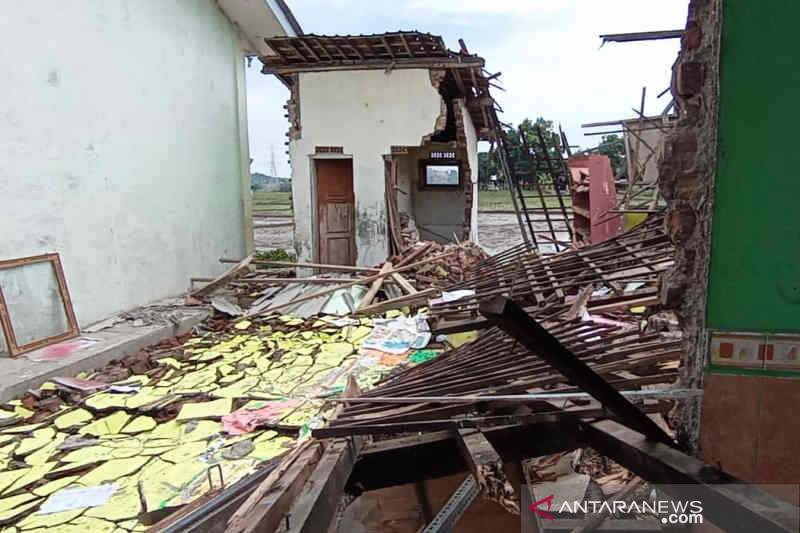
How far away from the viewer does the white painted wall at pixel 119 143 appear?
620cm

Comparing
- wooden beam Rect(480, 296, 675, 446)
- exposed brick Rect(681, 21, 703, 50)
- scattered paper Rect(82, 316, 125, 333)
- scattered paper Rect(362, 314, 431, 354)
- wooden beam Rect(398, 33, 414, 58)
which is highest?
wooden beam Rect(398, 33, 414, 58)

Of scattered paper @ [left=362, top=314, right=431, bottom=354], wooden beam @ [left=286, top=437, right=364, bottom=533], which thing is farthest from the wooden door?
wooden beam @ [left=286, top=437, right=364, bottom=533]

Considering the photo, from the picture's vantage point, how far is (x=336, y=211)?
10805 millimetres

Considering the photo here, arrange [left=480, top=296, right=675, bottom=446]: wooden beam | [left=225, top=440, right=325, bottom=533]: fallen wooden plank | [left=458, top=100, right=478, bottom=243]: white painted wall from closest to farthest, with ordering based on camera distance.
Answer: [left=480, top=296, right=675, bottom=446]: wooden beam
[left=225, top=440, right=325, bottom=533]: fallen wooden plank
[left=458, top=100, right=478, bottom=243]: white painted wall

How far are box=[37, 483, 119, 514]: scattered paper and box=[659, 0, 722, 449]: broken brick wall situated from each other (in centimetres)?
390

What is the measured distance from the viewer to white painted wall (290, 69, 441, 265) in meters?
9.62

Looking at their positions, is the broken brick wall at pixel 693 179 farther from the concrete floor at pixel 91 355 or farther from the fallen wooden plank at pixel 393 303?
the concrete floor at pixel 91 355

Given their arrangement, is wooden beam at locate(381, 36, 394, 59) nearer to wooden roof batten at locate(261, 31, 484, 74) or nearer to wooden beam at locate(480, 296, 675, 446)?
wooden roof batten at locate(261, 31, 484, 74)

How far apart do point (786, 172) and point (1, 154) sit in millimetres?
7692

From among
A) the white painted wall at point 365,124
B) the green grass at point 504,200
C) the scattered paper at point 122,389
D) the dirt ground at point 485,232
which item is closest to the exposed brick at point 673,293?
the scattered paper at point 122,389

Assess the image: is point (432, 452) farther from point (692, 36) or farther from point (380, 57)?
point (380, 57)

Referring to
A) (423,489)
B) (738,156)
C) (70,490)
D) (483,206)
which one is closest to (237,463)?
(70,490)

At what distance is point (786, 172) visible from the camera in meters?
1.34

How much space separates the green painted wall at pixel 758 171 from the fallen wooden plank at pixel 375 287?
6529mm
